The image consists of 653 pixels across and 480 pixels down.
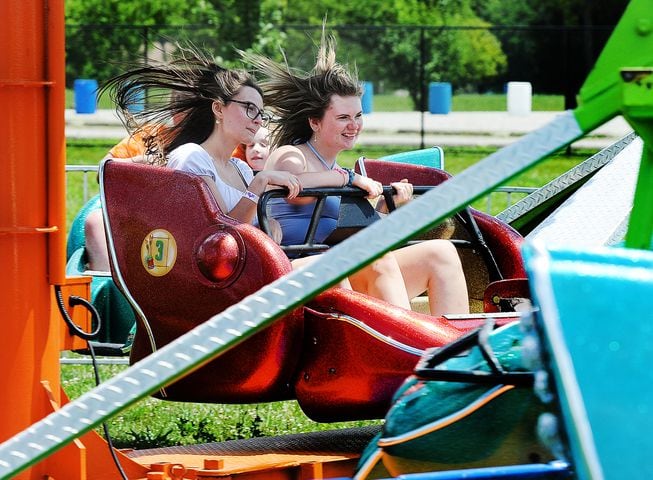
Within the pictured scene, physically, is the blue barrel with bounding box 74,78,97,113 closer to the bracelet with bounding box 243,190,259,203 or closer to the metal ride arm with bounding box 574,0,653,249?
the bracelet with bounding box 243,190,259,203

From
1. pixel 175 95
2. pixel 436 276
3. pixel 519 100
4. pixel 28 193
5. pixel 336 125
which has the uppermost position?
pixel 175 95

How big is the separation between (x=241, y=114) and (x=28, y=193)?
55.6 inches

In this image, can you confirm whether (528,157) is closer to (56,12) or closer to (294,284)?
(294,284)

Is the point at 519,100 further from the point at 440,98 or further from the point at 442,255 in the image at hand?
the point at 442,255

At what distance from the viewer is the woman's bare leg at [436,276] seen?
448 cm

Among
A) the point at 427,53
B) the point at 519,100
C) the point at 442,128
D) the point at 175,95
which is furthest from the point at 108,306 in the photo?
the point at 427,53

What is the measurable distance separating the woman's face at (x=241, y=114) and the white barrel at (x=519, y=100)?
2048 centimetres

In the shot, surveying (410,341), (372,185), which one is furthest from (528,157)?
(372,185)

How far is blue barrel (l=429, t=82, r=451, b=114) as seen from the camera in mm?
25547

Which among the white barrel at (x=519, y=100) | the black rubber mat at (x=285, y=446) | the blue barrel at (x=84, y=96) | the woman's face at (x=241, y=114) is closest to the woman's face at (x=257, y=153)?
the woman's face at (x=241, y=114)

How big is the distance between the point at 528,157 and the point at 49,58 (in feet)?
5.10

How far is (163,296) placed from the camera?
390 centimetres

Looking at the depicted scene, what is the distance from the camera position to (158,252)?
390 centimetres

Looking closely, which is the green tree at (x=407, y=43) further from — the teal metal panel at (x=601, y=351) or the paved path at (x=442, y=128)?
the teal metal panel at (x=601, y=351)
